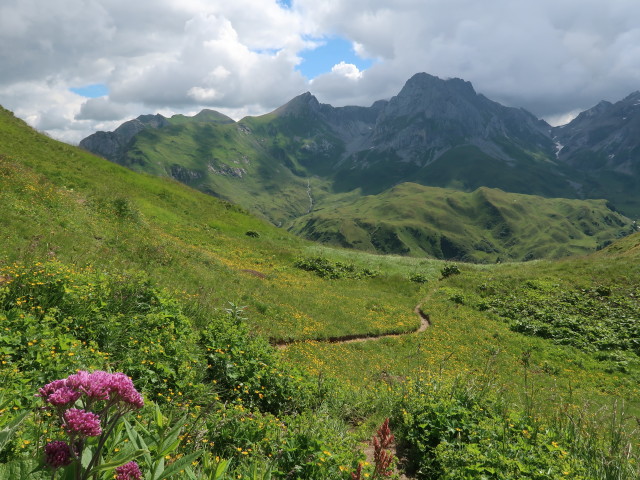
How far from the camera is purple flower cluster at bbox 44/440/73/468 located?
2740mm

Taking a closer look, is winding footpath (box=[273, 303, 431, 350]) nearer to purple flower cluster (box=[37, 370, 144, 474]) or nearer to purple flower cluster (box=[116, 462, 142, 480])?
purple flower cluster (box=[116, 462, 142, 480])

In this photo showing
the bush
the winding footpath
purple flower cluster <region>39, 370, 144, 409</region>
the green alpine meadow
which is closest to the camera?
purple flower cluster <region>39, 370, 144, 409</region>

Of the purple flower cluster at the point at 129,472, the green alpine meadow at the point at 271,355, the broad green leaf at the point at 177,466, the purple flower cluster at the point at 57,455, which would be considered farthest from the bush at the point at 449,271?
the purple flower cluster at the point at 57,455

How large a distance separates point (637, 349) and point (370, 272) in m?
23.5

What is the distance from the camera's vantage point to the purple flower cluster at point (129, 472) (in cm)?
300

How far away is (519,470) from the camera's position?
665 centimetres

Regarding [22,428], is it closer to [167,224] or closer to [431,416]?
[431,416]

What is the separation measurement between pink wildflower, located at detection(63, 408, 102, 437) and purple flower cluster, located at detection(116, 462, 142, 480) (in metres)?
0.55

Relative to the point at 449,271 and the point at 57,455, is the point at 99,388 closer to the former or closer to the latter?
the point at 57,455

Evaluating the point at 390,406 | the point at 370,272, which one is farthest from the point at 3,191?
the point at 370,272

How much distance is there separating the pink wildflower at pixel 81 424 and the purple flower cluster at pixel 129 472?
548mm

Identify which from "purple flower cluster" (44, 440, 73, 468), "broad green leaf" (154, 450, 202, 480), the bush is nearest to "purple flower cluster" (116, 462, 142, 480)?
"broad green leaf" (154, 450, 202, 480)

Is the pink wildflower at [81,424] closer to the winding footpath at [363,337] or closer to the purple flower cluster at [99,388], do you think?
the purple flower cluster at [99,388]

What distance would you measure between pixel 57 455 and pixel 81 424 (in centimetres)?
37
